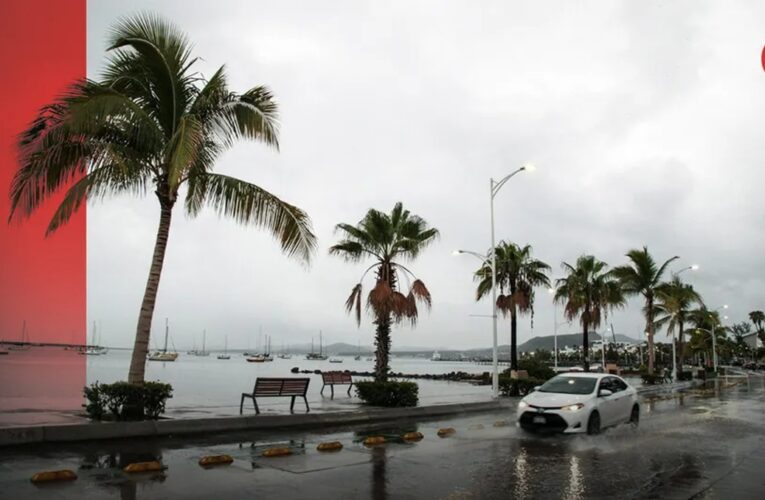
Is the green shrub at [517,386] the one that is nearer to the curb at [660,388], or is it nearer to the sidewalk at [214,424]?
the sidewalk at [214,424]

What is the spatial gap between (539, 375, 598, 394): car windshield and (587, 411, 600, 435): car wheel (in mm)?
650

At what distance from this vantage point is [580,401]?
14523 millimetres

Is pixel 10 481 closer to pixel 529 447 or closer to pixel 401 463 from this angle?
pixel 401 463

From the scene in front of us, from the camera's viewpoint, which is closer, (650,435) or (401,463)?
(401,463)

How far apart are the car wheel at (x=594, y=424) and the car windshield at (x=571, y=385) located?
65cm

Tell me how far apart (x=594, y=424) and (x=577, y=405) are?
0.94 metres

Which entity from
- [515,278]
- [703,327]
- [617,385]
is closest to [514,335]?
[515,278]

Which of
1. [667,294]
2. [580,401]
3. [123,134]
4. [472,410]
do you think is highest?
[123,134]

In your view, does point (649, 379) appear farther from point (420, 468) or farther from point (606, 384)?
point (420, 468)

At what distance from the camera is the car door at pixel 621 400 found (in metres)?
16.1

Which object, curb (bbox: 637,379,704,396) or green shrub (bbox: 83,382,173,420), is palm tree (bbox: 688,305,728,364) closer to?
curb (bbox: 637,379,704,396)

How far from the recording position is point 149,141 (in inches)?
528

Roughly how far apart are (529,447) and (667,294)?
36575 millimetres

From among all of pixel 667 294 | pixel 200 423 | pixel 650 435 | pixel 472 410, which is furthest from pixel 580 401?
pixel 667 294
